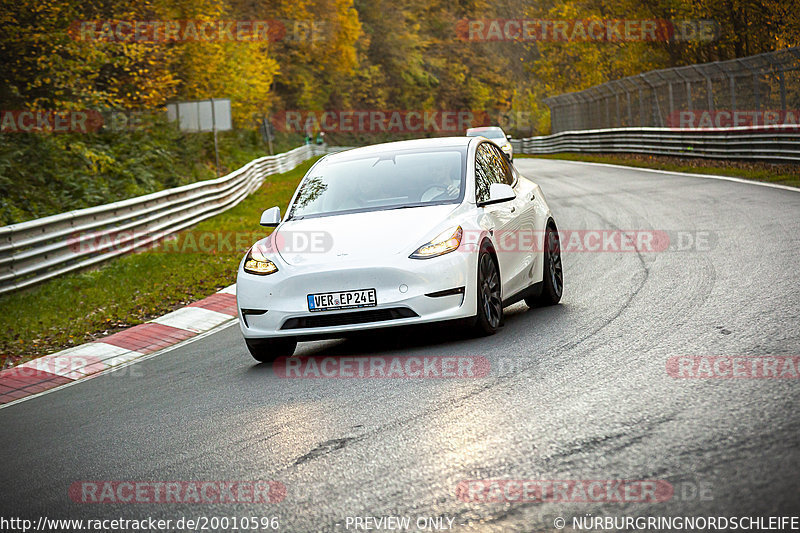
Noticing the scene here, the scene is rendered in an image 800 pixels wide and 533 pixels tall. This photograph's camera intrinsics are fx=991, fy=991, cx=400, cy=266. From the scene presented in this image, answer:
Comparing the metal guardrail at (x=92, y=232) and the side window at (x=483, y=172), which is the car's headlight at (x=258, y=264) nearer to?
the side window at (x=483, y=172)

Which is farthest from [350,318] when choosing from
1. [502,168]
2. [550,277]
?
[502,168]

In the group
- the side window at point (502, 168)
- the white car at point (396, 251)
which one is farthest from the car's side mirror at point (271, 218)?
the side window at point (502, 168)

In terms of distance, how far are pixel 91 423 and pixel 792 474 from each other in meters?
4.54

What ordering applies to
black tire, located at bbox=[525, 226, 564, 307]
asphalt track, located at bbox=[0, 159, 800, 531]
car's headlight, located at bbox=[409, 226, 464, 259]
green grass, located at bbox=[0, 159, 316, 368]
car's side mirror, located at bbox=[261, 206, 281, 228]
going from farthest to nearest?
green grass, located at bbox=[0, 159, 316, 368]
black tire, located at bbox=[525, 226, 564, 307]
car's side mirror, located at bbox=[261, 206, 281, 228]
car's headlight, located at bbox=[409, 226, 464, 259]
asphalt track, located at bbox=[0, 159, 800, 531]

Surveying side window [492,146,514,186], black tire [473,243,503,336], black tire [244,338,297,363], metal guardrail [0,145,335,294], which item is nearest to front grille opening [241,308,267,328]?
black tire [244,338,297,363]

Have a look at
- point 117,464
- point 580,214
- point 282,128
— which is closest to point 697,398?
point 117,464

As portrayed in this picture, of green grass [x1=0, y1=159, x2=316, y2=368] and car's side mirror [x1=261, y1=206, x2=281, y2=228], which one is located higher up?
car's side mirror [x1=261, y1=206, x2=281, y2=228]

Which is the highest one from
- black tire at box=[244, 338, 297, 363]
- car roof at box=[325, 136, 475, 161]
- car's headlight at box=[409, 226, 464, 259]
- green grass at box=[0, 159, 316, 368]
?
car roof at box=[325, 136, 475, 161]

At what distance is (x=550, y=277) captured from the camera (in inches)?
361

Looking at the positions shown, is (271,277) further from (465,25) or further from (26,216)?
(465,25)

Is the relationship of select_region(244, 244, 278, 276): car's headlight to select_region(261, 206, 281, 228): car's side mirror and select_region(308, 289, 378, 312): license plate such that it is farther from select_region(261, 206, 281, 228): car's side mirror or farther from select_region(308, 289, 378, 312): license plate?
select_region(261, 206, 281, 228): car's side mirror

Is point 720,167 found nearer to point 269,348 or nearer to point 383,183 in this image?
point 383,183

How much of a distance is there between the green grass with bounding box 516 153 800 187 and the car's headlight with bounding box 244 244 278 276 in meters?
13.7

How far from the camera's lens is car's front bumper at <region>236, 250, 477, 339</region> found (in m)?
7.21
